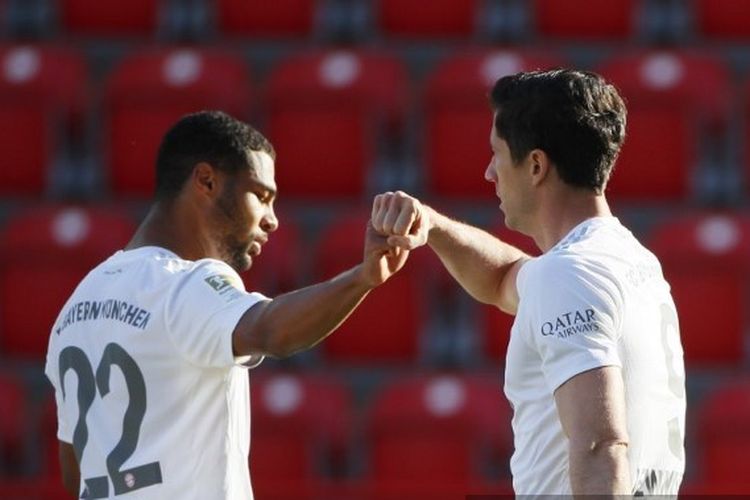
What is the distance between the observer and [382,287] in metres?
7.63

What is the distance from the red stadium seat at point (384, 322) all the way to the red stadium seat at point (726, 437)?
141 cm

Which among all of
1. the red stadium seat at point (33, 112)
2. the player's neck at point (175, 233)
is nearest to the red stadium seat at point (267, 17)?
the red stadium seat at point (33, 112)

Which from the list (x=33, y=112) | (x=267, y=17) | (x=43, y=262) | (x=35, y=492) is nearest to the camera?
(x=35, y=492)

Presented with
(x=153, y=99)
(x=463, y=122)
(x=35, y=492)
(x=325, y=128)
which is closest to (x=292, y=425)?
(x=35, y=492)

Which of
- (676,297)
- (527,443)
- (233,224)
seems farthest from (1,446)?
(527,443)

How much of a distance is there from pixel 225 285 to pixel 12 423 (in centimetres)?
382

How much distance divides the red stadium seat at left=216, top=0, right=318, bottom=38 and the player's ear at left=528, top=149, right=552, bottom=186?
5.40 m

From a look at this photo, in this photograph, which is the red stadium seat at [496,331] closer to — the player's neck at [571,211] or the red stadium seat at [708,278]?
the red stadium seat at [708,278]

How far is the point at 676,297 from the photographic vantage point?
751 cm

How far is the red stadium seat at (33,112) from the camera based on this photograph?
8258 millimetres

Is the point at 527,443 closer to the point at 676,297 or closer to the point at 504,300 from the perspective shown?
the point at 504,300

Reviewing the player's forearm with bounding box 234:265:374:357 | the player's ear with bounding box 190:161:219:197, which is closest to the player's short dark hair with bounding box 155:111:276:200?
the player's ear with bounding box 190:161:219:197

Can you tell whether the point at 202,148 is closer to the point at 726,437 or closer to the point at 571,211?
the point at 571,211

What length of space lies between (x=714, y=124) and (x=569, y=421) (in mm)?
5280
